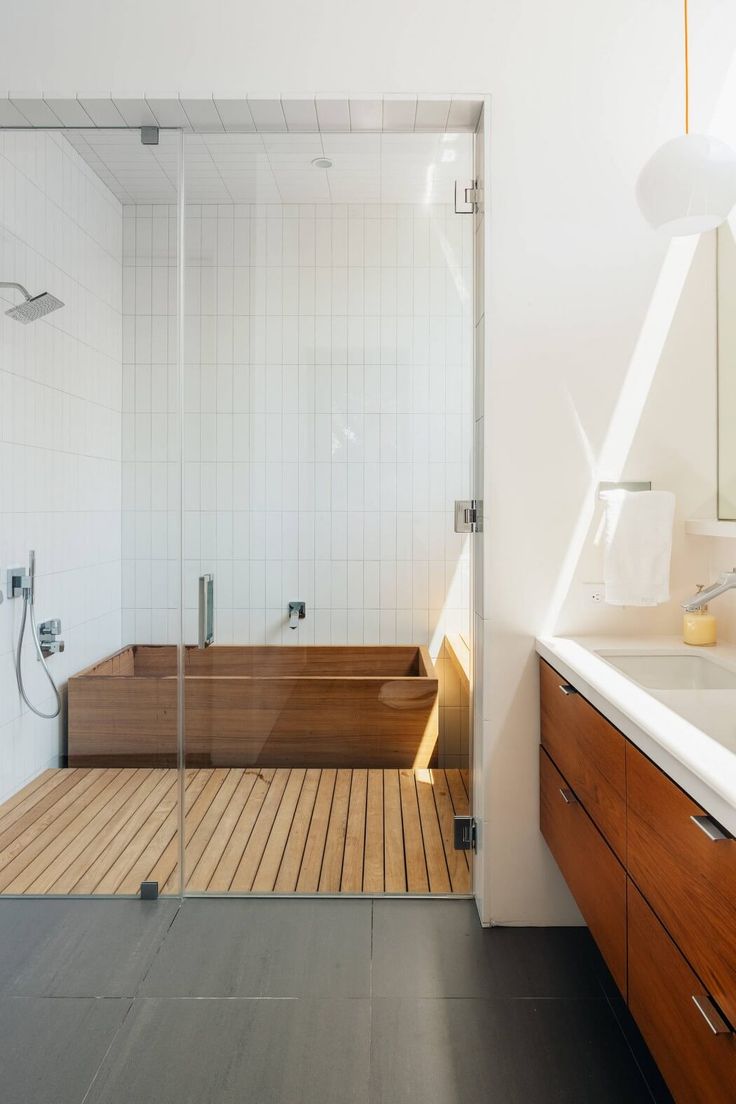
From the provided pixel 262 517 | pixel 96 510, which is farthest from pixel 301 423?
pixel 96 510

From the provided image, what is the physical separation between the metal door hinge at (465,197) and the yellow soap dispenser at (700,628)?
1.31 m

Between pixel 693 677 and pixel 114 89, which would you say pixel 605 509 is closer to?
pixel 693 677

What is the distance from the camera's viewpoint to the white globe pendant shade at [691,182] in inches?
56.6

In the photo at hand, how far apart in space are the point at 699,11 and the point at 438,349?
1.16 metres

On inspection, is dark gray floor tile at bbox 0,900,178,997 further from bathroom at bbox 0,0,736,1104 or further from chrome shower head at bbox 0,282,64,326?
chrome shower head at bbox 0,282,64,326

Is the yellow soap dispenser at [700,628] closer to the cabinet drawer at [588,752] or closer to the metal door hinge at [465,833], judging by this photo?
the cabinet drawer at [588,752]

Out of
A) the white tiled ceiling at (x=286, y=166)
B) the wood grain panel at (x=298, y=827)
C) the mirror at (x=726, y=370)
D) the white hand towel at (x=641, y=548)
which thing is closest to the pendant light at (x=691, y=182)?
the mirror at (x=726, y=370)

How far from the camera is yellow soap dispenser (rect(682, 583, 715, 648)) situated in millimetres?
2031

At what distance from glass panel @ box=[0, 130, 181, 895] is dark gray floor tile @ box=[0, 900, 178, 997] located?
0.09m

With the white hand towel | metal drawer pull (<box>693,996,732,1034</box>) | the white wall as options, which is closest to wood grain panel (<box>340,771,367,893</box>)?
the white wall

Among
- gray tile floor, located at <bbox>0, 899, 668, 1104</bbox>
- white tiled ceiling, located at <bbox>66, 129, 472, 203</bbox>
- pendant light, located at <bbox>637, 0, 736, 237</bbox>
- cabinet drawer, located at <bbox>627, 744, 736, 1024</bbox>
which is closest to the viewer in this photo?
cabinet drawer, located at <bbox>627, 744, 736, 1024</bbox>

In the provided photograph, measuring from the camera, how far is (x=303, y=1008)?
5.88 ft

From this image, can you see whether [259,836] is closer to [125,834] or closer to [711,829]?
[125,834]

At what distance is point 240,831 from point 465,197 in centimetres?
206
